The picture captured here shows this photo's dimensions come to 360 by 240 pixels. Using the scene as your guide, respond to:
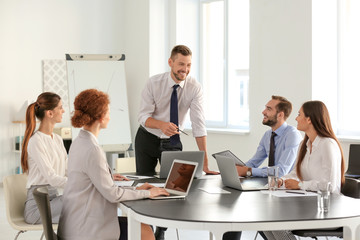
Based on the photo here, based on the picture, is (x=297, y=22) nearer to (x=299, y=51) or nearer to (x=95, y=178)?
(x=299, y=51)

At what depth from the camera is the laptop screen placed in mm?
2770

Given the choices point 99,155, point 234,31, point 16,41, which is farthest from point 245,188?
point 16,41

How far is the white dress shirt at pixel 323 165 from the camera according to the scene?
9.82 feet

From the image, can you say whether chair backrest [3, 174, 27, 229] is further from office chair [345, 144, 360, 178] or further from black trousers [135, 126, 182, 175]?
office chair [345, 144, 360, 178]

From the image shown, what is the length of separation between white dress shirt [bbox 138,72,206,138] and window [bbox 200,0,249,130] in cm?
288

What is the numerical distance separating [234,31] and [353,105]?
210 cm

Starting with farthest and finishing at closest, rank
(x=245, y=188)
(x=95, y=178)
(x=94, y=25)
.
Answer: (x=94, y=25) → (x=245, y=188) → (x=95, y=178)

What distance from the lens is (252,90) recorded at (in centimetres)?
645

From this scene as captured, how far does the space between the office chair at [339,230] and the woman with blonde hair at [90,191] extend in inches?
33.4

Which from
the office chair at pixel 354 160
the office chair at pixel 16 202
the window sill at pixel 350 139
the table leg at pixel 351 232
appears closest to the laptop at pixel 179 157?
the office chair at pixel 16 202

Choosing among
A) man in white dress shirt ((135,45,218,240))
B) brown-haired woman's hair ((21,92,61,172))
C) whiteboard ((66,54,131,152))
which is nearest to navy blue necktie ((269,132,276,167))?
man in white dress shirt ((135,45,218,240))

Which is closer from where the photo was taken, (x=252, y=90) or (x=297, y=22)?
(x=297, y=22)

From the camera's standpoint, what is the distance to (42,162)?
3514 millimetres

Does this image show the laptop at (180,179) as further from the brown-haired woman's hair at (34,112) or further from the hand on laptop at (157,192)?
the brown-haired woman's hair at (34,112)
